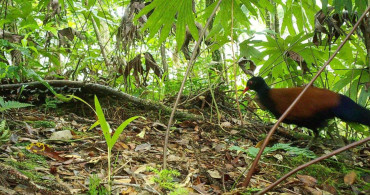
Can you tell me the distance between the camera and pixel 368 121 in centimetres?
234

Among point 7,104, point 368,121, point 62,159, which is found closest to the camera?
point 62,159

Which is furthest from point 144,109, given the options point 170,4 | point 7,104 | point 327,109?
point 327,109

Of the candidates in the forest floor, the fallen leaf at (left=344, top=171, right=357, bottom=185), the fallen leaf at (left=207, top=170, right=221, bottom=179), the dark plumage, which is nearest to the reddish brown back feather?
the dark plumage

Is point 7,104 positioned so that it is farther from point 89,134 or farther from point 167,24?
point 167,24

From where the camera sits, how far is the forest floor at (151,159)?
4.29ft

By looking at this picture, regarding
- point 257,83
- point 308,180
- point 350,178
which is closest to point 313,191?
point 308,180

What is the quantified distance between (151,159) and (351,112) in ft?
4.87

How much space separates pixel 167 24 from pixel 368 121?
1.56 meters

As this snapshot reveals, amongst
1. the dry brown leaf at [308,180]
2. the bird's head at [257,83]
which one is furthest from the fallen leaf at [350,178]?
the bird's head at [257,83]

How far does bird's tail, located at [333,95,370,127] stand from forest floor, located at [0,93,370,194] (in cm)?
24

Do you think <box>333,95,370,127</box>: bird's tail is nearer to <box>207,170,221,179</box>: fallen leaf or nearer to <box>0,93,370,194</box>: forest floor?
<box>0,93,370,194</box>: forest floor

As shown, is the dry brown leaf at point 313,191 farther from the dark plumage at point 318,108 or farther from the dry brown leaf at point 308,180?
the dark plumage at point 318,108

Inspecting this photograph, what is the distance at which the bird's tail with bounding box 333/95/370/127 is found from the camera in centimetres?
235

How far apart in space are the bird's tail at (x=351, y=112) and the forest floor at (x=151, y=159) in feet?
0.79
